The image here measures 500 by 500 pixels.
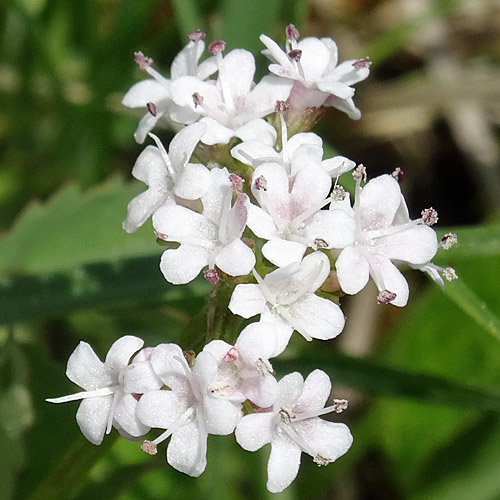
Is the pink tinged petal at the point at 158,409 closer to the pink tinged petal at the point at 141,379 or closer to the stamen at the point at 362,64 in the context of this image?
the pink tinged petal at the point at 141,379

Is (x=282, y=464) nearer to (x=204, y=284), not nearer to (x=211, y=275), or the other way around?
(x=211, y=275)

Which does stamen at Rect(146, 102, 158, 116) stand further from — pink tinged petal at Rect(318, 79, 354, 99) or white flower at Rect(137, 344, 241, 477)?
white flower at Rect(137, 344, 241, 477)

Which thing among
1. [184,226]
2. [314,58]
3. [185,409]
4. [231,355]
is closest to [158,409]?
[185,409]

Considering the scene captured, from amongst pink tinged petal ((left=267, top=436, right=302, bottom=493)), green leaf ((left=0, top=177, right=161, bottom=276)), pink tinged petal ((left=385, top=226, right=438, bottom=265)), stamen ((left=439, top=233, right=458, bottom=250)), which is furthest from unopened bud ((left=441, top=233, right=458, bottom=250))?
green leaf ((left=0, top=177, right=161, bottom=276))

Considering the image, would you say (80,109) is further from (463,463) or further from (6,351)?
(463,463)

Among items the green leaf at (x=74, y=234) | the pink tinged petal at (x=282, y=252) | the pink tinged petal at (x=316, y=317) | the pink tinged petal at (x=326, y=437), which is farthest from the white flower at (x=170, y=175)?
the green leaf at (x=74, y=234)
